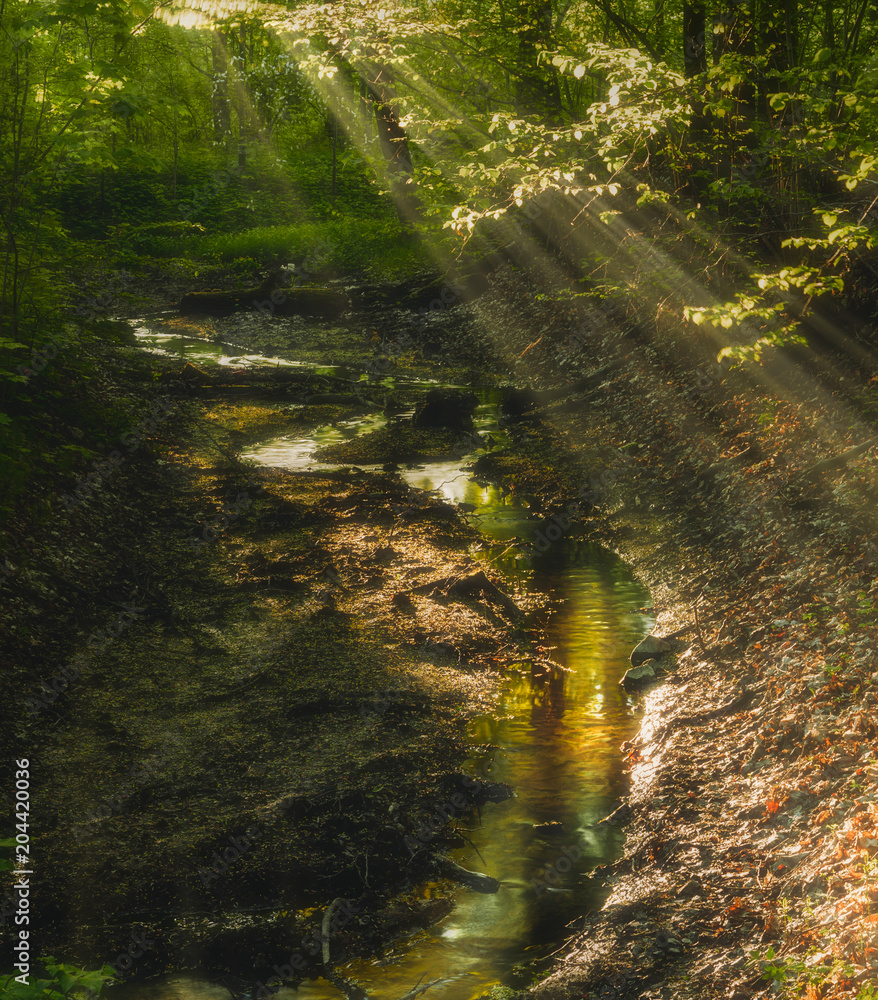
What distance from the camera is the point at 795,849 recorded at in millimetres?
4887

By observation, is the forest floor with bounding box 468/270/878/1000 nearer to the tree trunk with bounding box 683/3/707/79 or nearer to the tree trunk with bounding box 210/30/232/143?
the tree trunk with bounding box 683/3/707/79

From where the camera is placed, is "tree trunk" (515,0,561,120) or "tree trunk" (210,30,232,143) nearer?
"tree trunk" (515,0,561,120)

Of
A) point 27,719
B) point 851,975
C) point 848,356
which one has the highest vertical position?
point 848,356

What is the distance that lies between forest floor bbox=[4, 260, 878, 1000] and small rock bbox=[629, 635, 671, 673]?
245 millimetres

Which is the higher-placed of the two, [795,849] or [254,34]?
[254,34]

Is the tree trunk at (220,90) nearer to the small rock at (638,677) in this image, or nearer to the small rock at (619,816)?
the small rock at (638,677)

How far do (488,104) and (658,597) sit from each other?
44.4 ft

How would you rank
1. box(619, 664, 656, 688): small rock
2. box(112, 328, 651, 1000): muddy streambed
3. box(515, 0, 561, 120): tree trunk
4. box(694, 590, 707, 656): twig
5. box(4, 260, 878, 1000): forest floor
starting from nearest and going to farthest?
box(112, 328, 651, 1000): muddy streambed, box(4, 260, 878, 1000): forest floor, box(619, 664, 656, 688): small rock, box(694, 590, 707, 656): twig, box(515, 0, 561, 120): tree trunk

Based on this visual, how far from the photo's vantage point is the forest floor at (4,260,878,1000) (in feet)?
15.6

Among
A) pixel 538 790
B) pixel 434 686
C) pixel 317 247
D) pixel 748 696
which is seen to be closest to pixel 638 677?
pixel 748 696

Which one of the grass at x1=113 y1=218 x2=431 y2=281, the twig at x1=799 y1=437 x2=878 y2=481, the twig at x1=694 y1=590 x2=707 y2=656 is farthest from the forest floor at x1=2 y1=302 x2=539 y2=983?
the grass at x1=113 y1=218 x2=431 y2=281

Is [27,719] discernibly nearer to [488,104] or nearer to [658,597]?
[658,597]

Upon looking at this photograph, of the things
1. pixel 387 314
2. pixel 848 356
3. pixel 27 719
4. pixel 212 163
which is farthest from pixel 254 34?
pixel 27 719

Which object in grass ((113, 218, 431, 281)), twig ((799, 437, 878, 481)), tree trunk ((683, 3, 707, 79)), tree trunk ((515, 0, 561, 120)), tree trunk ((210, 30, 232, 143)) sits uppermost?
tree trunk ((210, 30, 232, 143))
